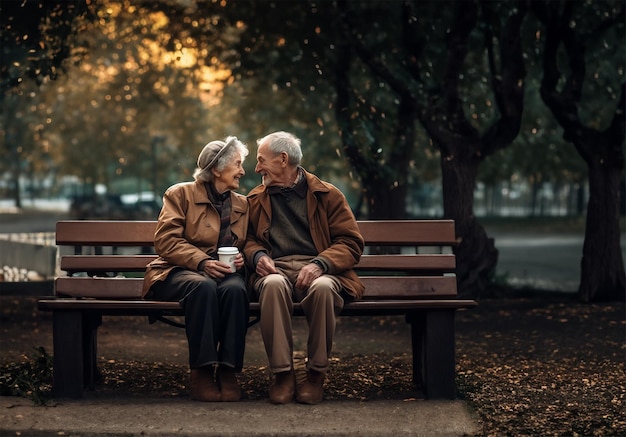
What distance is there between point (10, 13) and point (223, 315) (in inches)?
275

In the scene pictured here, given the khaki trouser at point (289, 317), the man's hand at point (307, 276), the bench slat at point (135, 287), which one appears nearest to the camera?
the khaki trouser at point (289, 317)

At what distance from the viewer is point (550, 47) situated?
42.4ft

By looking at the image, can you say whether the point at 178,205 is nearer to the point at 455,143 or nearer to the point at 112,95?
the point at 455,143

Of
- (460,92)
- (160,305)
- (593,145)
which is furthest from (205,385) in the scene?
(460,92)

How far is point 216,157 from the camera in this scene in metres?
6.21

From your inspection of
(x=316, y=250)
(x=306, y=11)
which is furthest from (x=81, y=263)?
(x=306, y=11)

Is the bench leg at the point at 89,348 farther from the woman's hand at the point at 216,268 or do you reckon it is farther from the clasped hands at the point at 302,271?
the clasped hands at the point at 302,271

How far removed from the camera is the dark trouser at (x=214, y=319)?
5.91 meters

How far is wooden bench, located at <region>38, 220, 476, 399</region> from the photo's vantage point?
20.3 ft

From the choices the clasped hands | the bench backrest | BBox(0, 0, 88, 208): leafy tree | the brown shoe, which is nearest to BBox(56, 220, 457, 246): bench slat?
the bench backrest

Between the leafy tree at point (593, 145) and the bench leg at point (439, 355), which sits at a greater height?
the leafy tree at point (593, 145)

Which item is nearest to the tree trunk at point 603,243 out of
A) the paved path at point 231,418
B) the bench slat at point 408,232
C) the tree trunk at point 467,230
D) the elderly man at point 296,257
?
the tree trunk at point 467,230

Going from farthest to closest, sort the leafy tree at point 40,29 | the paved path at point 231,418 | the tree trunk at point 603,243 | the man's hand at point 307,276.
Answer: the tree trunk at point 603,243 < the leafy tree at point 40,29 < the man's hand at point 307,276 < the paved path at point 231,418

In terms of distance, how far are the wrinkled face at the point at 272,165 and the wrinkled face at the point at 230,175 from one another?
117 mm
